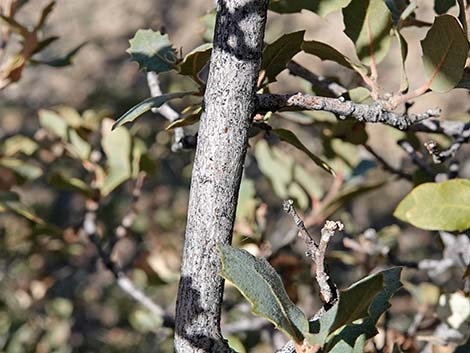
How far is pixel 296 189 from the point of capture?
140cm

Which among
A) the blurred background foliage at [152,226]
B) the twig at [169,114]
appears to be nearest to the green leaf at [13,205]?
the blurred background foliage at [152,226]

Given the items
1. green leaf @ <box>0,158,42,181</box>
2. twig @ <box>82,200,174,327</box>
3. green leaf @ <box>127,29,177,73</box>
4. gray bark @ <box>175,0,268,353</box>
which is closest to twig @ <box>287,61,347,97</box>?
green leaf @ <box>127,29,177,73</box>

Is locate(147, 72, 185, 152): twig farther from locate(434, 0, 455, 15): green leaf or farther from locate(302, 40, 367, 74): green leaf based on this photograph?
locate(434, 0, 455, 15): green leaf

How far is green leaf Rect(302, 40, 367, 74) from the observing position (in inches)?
32.0

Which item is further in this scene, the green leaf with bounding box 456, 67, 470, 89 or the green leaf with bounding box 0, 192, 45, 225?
the green leaf with bounding box 0, 192, 45, 225

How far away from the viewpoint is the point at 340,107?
70cm

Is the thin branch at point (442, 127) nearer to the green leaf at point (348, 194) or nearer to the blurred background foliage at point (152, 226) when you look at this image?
the blurred background foliage at point (152, 226)

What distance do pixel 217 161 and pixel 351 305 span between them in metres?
0.17

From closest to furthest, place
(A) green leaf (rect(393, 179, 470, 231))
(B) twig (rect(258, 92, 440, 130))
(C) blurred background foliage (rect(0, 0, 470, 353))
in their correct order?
(B) twig (rect(258, 92, 440, 130)) < (A) green leaf (rect(393, 179, 470, 231)) < (C) blurred background foliage (rect(0, 0, 470, 353))

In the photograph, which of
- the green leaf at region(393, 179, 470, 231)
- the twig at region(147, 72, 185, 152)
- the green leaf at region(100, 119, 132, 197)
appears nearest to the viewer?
the green leaf at region(393, 179, 470, 231)

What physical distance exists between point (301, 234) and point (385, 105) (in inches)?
8.7

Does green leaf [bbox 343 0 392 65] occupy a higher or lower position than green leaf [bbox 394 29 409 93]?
higher

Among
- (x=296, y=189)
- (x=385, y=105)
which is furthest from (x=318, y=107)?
(x=296, y=189)

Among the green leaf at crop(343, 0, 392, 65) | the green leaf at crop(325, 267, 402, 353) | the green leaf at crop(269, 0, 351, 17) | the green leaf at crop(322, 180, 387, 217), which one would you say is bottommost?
the green leaf at crop(325, 267, 402, 353)
